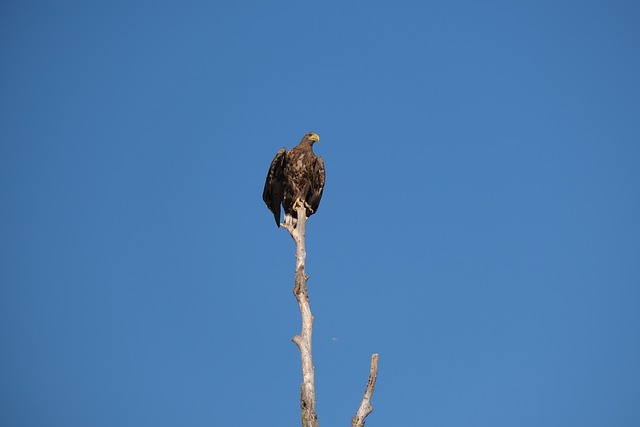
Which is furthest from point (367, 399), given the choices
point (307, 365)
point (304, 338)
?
point (304, 338)

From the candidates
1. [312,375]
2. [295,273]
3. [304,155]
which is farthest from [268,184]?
[312,375]

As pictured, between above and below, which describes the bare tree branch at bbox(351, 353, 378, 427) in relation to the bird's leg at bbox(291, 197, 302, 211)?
below

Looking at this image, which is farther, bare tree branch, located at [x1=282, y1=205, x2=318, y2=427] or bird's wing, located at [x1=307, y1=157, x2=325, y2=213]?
bird's wing, located at [x1=307, y1=157, x2=325, y2=213]

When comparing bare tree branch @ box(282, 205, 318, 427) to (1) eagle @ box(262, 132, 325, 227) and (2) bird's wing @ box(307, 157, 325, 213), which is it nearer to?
(1) eagle @ box(262, 132, 325, 227)

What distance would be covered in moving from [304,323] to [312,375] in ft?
2.43

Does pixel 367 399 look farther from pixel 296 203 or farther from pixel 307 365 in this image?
pixel 296 203

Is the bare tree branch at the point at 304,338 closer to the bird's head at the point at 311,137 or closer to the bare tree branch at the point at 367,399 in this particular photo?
the bare tree branch at the point at 367,399

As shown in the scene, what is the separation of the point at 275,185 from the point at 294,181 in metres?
0.51

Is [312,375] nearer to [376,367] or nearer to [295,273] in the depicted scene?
[376,367]

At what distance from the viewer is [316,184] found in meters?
12.9

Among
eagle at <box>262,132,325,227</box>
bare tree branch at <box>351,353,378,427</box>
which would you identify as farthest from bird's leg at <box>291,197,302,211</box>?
bare tree branch at <box>351,353,378,427</box>

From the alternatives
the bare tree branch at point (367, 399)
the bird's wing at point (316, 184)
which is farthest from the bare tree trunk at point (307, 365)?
the bird's wing at point (316, 184)

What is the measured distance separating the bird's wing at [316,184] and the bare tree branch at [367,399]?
15.8 feet

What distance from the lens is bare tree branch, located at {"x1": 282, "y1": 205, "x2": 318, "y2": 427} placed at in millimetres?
8273
